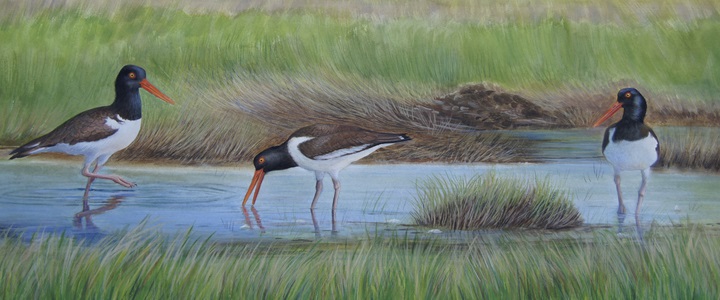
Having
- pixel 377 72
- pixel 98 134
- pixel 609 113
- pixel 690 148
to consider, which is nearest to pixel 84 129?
pixel 98 134

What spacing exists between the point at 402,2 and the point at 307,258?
1203 mm

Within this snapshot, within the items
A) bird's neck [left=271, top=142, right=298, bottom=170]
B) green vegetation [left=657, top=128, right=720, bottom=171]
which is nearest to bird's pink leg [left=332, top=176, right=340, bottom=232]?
bird's neck [left=271, top=142, right=298, bottom=170]

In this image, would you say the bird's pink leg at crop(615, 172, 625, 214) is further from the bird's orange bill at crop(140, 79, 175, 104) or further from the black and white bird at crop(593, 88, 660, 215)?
the bird's orange bill at crop(140, 79, 175, 104)

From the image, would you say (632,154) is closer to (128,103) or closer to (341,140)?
(341,140)

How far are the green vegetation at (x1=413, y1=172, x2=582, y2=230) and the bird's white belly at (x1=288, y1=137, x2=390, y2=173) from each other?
0.89 feet

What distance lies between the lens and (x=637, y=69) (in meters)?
Answer: 3.99

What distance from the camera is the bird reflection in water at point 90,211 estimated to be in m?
3.68

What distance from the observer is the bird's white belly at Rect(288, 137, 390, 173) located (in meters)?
3.82

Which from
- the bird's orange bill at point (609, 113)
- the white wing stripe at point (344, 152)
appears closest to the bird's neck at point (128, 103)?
Answer: the white wing stripe at point (344, 152)

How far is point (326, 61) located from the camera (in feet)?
13.1

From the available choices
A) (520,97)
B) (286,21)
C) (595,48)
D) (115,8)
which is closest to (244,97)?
(286,21)

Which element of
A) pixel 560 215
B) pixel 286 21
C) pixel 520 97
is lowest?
pixel 560 215

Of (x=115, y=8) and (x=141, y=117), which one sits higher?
(x=115, y=8)

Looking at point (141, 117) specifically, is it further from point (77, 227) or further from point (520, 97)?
point (520, 97)
